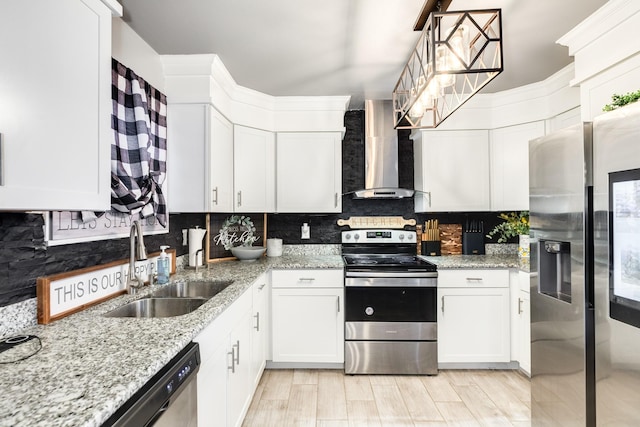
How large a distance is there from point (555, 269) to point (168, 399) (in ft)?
6.17

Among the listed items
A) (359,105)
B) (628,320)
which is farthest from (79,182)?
(359,105)

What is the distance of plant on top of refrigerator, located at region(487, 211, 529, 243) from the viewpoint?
119 inches

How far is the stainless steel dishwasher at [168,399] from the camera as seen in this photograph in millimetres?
829

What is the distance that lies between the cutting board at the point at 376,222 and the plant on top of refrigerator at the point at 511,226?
80 centimetres

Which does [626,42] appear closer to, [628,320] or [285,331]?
[628,320]

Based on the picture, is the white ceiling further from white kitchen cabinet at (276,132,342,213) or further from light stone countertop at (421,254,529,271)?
light stone countertop at (421,254,529,271)

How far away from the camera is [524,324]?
265 centimetres

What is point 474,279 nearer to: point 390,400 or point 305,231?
point 390,400

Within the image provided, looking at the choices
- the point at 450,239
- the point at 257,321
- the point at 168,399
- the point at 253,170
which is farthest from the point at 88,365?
the point at 450,239

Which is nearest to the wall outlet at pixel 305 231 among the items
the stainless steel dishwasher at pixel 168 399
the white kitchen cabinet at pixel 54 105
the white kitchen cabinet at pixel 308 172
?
the white kitchen cabinet at pixel 308 172

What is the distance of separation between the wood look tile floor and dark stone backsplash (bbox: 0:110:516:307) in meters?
1.26

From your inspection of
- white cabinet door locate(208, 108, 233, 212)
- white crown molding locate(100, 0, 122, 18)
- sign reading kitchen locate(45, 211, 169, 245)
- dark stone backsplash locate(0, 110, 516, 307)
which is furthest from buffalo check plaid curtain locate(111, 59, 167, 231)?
white crown molding locate(100, 0, 122, 18)

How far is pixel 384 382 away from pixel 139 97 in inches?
102

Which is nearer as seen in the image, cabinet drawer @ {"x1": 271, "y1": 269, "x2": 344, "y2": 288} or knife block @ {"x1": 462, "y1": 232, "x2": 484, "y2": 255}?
cabinet drawer @ {"x1": 271, "y1": 269, "x2": 344, "y2": 288}
